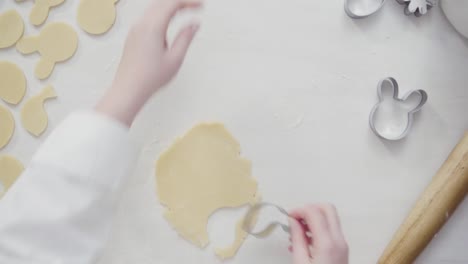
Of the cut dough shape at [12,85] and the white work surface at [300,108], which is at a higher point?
the white work surface at [300,108]

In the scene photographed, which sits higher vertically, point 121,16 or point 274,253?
point 121,16

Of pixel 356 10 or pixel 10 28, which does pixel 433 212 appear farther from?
pixel 10 28

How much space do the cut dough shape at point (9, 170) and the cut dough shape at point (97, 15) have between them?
0.18 metres

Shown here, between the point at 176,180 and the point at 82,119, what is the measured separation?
0.20m

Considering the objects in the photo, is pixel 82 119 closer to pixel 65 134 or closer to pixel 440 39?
pixel 65 134

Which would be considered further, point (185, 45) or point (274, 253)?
point (274, 253)

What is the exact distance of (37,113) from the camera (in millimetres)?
622

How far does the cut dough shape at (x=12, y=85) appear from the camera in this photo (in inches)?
24.7

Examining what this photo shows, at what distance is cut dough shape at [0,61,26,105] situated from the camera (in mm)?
626

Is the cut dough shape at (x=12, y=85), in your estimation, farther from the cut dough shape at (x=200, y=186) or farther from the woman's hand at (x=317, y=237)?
the woman's hand at (x=317, y=237)

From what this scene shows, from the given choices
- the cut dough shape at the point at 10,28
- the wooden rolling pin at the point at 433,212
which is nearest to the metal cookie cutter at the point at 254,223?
the wooden rolling pin at the point at 433,212

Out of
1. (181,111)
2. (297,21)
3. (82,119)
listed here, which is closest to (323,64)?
(297,21)

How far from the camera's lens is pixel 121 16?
0.63 meters

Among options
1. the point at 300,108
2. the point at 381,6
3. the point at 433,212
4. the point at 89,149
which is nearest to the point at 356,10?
the point at 381,6
